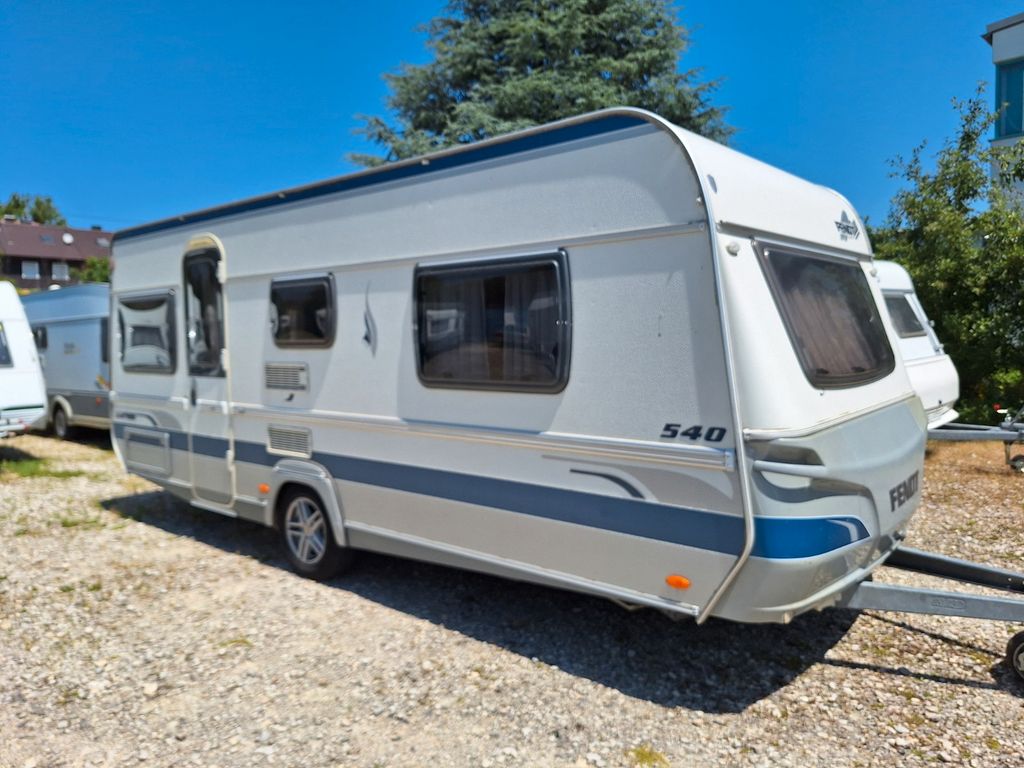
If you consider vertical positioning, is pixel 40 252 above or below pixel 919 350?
above

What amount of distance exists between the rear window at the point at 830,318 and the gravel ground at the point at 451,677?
1.49 meters

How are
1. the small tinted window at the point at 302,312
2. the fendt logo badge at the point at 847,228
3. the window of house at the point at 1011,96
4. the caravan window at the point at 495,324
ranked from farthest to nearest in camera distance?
the window of house at the point at 1011,96 < the small tinted window at the point at 302,312 < the fendt logo badge at the point at 847,228 < the caravan window at the point at 495,324

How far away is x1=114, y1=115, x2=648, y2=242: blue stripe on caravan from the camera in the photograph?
3.77 m

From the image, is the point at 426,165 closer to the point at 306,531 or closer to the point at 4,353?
the point at 306,531

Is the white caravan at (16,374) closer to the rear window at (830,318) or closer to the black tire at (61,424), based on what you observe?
the black tire at (61,424)

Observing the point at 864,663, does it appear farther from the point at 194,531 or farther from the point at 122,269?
the point at 122,269

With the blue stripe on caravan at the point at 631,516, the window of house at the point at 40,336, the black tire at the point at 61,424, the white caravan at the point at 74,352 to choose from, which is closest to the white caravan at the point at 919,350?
the blue stripe on caravan at the point at 631,516

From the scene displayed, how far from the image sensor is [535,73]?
45.3 ft

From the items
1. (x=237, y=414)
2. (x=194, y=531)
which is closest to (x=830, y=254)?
(x=237, y=414)

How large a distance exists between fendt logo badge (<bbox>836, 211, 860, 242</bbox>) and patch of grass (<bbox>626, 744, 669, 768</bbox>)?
2925 millimetres

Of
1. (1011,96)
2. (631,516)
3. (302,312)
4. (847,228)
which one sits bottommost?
(631,516)

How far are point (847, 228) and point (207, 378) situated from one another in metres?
4.67

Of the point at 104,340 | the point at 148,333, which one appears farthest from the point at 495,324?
the point at 104,340

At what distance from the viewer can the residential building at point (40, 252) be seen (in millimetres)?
44781
